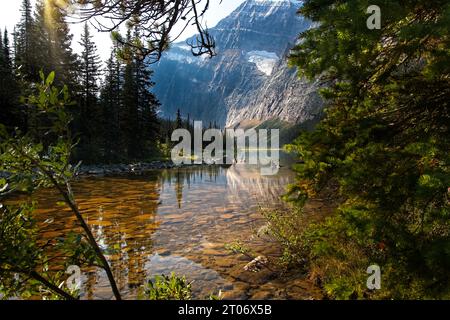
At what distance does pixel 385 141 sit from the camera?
328 cm

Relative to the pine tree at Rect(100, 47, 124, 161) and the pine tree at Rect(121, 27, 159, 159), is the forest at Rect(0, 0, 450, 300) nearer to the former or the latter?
the pine tree at Rect(100, 47, 124, 161)

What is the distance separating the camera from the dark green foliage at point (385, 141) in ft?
8.33

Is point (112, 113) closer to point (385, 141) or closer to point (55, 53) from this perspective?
point (55, 53)

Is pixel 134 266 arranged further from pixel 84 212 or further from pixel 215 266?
pixel 84 212

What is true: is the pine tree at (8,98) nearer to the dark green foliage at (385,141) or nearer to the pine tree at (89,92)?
the pine tree at (89,92)

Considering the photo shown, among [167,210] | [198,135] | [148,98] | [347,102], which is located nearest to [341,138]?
[347,102]

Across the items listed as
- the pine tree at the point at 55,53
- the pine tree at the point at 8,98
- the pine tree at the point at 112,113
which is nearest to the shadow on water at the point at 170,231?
the pine tree at the point at 8,98

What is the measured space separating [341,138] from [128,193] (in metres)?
15.0

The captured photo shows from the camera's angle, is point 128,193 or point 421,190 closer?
point 421,190

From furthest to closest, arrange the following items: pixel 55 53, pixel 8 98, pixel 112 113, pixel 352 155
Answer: pixel 112 113
pixel 55 53
pixel 8 98
pixel 352 155

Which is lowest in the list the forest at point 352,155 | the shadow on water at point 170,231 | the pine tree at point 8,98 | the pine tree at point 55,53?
the shadow on water at point 170,231

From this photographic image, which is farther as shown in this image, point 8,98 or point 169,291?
point 8,98

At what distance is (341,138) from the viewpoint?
332 centimetres

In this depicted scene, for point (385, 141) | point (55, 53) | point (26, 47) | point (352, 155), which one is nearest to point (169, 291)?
point (352, 155)
